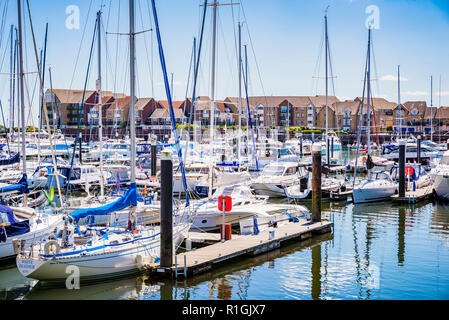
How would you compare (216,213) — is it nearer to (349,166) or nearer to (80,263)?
(80,263)

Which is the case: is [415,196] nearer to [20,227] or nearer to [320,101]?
[20,227]

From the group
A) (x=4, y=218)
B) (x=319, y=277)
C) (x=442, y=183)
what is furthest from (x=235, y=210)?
(x=442, y=183)

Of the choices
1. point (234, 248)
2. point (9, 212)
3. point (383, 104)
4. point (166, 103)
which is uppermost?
point (166, 103)

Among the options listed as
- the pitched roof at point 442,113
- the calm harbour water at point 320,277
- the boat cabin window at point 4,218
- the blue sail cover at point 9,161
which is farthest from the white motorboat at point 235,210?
the pitched roof at point 442,113

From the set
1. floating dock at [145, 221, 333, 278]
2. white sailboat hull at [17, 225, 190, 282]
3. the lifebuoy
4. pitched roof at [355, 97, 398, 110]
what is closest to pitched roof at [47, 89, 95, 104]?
pitched roof at [355, 97, 398, 110]

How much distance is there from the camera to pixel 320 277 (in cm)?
1762

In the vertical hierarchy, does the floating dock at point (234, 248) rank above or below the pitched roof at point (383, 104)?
below

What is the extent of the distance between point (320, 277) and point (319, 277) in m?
0.03

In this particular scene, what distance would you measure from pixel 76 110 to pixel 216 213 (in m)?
89.5

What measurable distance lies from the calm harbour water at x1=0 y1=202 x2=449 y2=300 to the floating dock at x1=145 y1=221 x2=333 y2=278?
30 centimetres

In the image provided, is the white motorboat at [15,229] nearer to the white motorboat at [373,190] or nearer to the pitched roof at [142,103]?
the white motorboat at [373,190]

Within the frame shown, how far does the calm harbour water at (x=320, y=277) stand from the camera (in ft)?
51.8

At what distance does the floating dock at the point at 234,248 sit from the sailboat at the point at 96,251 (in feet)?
2.43

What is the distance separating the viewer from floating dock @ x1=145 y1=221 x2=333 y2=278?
16688 millimetres
